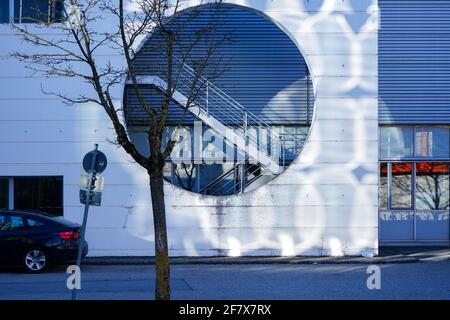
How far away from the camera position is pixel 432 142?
2094 cm

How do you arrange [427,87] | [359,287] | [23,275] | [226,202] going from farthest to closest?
[427,87] → [226,202] → [23,275] → [359,287]

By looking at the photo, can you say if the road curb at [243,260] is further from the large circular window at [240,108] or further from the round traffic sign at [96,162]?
the round traffic sign at [96,162]

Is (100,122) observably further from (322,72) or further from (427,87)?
(427,87)

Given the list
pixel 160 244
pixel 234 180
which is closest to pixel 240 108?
pixel 234 180

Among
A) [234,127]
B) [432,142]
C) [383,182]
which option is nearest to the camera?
[234,127]

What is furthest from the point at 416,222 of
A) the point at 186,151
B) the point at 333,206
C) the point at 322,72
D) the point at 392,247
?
the point at 186,151

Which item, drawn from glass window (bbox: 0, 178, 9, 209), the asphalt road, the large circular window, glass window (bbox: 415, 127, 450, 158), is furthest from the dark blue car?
glass window (bbox: 415, 127, 450, 158)

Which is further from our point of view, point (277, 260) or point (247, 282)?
point (277, 260)

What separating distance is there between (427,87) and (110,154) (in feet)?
30.4

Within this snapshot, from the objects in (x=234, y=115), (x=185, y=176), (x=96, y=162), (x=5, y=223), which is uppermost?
(x=234, y=115)

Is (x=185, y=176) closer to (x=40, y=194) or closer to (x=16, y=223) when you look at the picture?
(x=40, y=194)

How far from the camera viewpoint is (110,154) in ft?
61.2

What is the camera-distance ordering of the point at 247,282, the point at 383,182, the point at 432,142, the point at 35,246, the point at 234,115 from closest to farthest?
1. the point at 247,282
2. the point at 35,246
3. the point at 234,115
4. the point at 432,142
5. the point at 383,182

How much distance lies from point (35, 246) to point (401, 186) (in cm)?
1117
